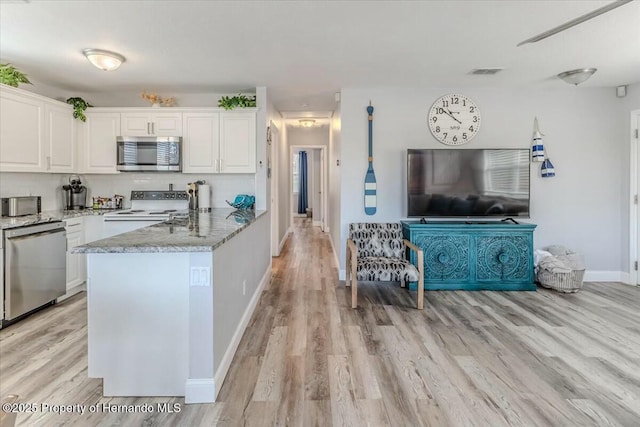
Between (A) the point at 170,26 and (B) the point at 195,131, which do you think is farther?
(B) the point at 195,131

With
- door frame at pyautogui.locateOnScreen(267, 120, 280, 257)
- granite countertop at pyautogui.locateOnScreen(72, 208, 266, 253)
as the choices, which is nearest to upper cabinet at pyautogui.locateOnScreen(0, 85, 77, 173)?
granite countertop at pyautogui.locateOnScreen(72, 208, 266, 253)

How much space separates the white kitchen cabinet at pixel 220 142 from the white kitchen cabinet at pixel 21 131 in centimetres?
146

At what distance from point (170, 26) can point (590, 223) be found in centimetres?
518

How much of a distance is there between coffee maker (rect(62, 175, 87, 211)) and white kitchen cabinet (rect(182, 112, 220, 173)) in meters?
1.36

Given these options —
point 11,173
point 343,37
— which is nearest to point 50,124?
point 11,173

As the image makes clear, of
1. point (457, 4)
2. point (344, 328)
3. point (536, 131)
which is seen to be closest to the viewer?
point (457, 4)

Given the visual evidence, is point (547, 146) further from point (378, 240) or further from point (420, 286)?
point (420, 286)

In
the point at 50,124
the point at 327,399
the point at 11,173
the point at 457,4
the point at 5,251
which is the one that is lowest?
the point at 327,399

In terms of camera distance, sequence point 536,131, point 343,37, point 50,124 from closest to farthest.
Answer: point 343,37 < point 50,124 < point 536,131

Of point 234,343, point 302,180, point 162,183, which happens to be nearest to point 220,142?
point 162,183

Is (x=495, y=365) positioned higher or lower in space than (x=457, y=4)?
lower

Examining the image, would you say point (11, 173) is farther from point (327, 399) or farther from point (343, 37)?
point (327, 399)

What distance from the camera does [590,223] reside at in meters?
4.57

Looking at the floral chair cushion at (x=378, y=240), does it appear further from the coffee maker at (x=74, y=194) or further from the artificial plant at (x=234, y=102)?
the coffee maker at (x=74, y=194)
